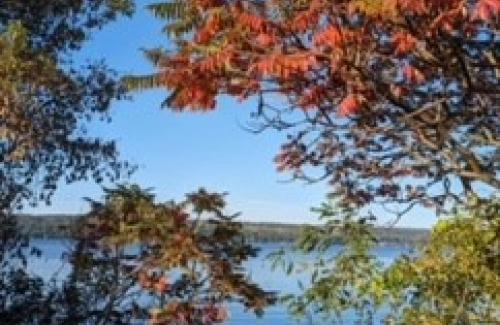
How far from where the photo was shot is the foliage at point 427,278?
21.9 ft

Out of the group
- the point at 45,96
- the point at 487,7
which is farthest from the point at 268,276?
the point at 487,7

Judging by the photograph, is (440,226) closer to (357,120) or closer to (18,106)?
(357,120)

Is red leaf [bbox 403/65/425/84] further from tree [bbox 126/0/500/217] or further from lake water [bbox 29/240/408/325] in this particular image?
lake water [bbox 29/240/408/325]

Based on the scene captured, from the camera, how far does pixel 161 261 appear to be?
8.44m

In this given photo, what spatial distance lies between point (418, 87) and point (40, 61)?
4.64 m

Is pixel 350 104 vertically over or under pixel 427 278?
over

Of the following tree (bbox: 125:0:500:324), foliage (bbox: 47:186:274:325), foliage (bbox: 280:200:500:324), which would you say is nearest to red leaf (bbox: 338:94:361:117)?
tree (bbox: 125:0:500:324)

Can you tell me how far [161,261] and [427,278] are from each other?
2580 mm

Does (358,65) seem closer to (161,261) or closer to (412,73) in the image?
(412,73)

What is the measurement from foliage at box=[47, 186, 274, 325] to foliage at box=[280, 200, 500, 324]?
1380 mm

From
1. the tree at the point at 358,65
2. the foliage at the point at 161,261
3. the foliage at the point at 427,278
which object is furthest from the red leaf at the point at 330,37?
the foliage at the point at 161,261

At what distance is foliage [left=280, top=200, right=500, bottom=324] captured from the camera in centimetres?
667

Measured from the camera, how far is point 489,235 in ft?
21.8

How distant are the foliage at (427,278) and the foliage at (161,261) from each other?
138cm
